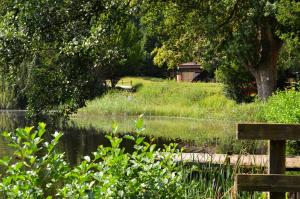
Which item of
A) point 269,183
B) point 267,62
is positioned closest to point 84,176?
point 269,183

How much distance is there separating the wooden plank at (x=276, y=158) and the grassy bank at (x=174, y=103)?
78.3ft

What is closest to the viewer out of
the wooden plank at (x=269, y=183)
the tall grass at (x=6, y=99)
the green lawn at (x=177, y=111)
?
the wooden plank at (x=269, y=183)

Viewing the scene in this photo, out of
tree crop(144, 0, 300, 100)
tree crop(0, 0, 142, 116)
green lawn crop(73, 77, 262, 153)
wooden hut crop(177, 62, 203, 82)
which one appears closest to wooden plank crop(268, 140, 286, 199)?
tree crop(0, 0, 142, 116)

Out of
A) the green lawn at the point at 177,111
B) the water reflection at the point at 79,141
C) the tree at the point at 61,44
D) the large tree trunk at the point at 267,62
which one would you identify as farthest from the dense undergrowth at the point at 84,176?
the large tree trunk at the point at 267,62

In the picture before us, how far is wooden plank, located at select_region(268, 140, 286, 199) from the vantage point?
17.7 feet

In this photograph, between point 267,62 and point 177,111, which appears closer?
point 267,62

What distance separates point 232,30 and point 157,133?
5.57 metres

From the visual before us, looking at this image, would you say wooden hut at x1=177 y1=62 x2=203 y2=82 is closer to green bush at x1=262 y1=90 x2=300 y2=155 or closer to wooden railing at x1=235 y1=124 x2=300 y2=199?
green bush at x1=262 y1=90 x2=300 y2=155

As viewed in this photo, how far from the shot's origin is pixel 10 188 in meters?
4.22

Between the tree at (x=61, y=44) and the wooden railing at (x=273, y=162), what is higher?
the tree at (x=61, y=44)

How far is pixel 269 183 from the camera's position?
17.5 ft

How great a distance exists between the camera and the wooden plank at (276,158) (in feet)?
17.7

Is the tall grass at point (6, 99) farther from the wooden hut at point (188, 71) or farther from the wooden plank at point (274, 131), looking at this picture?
the wooden plank at point (274, 131)

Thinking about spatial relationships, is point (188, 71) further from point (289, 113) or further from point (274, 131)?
point (274, 131)
